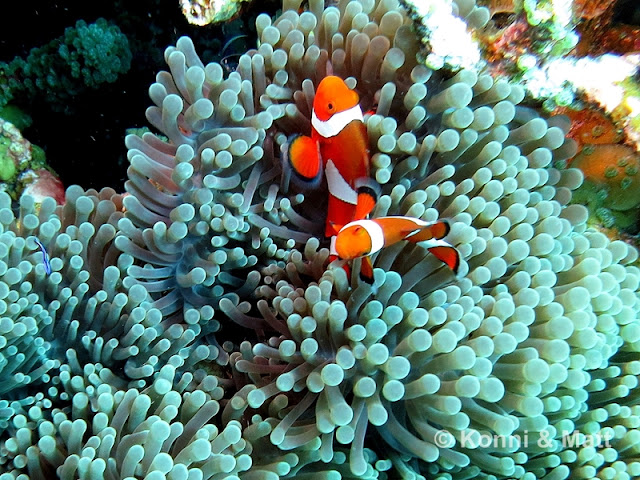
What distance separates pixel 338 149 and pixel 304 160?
0.11 metres

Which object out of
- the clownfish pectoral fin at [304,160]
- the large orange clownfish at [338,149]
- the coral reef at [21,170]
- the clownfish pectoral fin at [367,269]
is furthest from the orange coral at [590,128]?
the coral reef at [21,170]

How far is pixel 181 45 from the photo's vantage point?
5.63 feet

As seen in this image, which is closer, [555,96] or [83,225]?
[83,225]

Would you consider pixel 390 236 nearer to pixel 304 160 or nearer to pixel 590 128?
pixel 304 160

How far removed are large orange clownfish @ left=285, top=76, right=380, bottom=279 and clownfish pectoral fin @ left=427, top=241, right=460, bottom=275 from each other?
11.8 inches

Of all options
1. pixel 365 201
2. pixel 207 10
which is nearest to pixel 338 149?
pixel 365 201

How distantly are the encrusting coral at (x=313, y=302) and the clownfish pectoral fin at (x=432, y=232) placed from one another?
4.9 inches

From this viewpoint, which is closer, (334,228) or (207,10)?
(334,228)

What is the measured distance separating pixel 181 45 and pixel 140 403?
3.77 ft

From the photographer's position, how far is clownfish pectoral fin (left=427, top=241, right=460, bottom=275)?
4.53 feet

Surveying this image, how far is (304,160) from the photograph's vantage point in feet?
5.37

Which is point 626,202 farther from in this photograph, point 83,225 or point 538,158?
point 83,225

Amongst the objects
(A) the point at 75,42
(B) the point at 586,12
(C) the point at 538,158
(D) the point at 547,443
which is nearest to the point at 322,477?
(D) the point at 547,443

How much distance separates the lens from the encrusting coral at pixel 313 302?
137 cm
